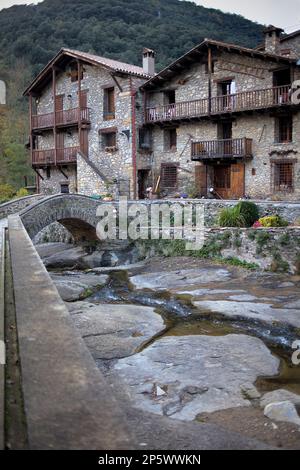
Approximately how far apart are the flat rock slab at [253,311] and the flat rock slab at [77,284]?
3.54m

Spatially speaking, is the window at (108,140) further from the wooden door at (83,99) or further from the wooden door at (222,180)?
the wooden door at (222,180)

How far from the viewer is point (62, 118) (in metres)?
31.8

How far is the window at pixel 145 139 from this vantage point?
95.9 ft

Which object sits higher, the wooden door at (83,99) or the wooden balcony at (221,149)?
the wooden door at (83,99)

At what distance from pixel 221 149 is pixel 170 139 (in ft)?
15.7

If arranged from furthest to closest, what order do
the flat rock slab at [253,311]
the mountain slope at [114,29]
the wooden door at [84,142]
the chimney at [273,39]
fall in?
1. the mountain slope at [114,29]
2. the wooden door at [84,142]
3. the chimney at [273,39]
4. the flat rock slab at [253,311]

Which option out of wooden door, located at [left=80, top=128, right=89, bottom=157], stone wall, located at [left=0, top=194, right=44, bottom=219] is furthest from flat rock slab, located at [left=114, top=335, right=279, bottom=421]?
wooden door, located at [left=80, top=128, right=89, bottom=157]

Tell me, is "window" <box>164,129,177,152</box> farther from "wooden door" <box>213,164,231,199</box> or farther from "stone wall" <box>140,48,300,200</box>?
"wooden door" <box>213,164,231,199</box>

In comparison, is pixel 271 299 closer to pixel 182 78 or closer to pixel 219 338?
pixel 219 338

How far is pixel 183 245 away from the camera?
19406 millimetres

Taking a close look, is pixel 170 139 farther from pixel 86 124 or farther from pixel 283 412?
pixel 283 412

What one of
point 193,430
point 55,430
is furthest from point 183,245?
point 55,430

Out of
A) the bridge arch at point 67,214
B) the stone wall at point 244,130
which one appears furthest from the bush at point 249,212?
the bridge arch at point 67,214

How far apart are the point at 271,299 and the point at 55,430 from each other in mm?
11194
